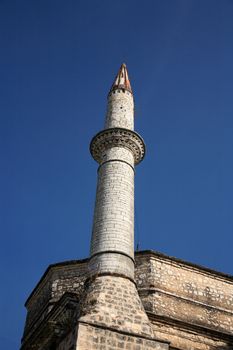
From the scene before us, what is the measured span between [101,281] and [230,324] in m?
4.69

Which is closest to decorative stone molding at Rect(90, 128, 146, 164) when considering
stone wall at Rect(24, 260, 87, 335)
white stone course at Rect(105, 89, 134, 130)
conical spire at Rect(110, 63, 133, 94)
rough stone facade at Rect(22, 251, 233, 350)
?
white stone course at Rect(105, 89, 134, 130)

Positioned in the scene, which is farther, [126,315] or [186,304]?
[186,304]

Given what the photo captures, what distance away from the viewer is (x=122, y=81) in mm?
11578

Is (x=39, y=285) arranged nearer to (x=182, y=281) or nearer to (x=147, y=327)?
(x=182, y=281)

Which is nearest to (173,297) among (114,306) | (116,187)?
(116,187)

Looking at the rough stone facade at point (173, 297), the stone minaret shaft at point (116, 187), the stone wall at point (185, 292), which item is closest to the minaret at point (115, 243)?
the stone minaret shaft at point (116, 187)

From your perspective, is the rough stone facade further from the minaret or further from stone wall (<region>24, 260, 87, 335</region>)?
the minaret

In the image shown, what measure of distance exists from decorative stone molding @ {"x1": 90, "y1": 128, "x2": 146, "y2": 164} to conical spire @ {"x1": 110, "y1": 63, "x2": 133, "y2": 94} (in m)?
1.67

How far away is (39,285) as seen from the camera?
12508mm

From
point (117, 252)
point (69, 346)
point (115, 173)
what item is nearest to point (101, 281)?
point (117, 252)

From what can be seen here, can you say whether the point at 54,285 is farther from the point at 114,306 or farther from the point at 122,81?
the point at 122,81

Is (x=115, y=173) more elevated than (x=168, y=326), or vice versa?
(x=115, y=173)

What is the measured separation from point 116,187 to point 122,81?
11.3ft

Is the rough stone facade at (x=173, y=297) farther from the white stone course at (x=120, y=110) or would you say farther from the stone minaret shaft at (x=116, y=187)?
the white stone course at (x=120, y=110)
